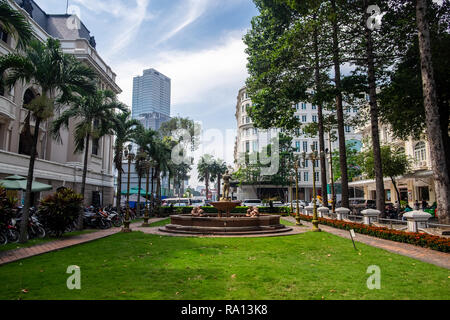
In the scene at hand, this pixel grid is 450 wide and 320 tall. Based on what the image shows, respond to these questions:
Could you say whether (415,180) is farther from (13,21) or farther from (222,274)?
(13,21)

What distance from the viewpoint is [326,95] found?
18.6 meters

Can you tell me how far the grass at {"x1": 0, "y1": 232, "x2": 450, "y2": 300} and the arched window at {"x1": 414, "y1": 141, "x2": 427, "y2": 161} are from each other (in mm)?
28235

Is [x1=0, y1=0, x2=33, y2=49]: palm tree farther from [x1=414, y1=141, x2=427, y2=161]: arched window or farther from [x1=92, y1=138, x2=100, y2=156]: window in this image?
[x1=414, y1=141, x2=427, y2=161]: arched window

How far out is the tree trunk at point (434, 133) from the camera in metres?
12.5

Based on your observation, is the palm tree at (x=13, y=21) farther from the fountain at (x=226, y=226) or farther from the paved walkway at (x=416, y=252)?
the paved walkway at (x=416, y=252)

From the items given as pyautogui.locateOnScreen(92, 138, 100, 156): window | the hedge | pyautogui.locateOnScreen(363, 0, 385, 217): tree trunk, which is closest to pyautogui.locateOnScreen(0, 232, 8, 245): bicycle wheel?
pyautogui.locateOnScreen(363, 0, 385, 217): tree trunk

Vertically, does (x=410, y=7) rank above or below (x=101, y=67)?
below

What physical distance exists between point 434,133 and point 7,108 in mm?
26354

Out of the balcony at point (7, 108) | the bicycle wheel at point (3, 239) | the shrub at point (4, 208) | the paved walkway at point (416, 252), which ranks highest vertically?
the balcony at point (7, 108)

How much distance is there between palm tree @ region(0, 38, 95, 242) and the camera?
12125 millimetres

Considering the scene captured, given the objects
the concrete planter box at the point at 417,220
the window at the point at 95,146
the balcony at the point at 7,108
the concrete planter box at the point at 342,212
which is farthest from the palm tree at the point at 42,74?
the window at the point at 95,146
